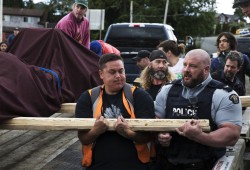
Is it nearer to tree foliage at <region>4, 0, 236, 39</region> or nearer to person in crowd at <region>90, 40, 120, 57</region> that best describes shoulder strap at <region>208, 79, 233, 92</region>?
person in crowd at <region>90, 40, 120, 57</region>

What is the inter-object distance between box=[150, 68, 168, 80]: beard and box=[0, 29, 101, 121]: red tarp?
924 mm

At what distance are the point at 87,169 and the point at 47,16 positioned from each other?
2825 inches

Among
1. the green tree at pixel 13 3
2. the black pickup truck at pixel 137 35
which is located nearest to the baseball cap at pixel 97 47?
the black pickup truck at pixel 137 35

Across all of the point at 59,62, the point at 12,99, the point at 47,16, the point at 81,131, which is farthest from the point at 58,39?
the point at 47,16

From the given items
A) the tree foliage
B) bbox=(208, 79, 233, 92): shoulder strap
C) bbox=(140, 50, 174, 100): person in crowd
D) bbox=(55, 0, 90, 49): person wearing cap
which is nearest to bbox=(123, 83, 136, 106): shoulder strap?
bbox=(208, 79, 233, 92): shoulder strap

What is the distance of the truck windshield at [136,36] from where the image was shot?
446 inches

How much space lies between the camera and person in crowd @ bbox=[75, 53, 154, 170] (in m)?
3.41

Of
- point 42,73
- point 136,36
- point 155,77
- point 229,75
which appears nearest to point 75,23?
point 42,73

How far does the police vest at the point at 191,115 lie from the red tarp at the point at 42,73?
1.37m

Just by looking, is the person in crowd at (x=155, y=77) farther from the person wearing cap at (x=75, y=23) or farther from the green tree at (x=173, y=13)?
the green tree at (x=173, y=13)

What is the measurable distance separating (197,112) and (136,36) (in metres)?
7.95

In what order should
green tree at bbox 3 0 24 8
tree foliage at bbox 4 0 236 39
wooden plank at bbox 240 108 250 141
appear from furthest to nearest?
green tree at bbox 3 0 24 8
tree foliage at bbox 4 0 236 39
wooden plank at bbox 240 108 250 141

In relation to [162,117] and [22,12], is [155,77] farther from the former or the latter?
[22,12]

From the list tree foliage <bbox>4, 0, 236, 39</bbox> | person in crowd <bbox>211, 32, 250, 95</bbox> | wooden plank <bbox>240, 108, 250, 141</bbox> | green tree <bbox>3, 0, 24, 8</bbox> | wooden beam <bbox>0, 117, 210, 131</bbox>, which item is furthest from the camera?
green tree <bbox>3, 0, 24, 8</bbox>
